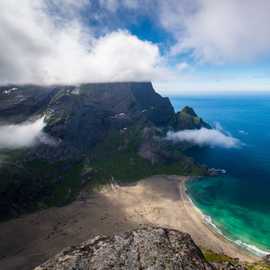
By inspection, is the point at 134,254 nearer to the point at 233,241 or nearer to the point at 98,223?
the point at 233,241

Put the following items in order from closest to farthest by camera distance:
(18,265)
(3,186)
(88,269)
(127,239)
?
(88,269) < (127,239) < (18,265) < (3,186)

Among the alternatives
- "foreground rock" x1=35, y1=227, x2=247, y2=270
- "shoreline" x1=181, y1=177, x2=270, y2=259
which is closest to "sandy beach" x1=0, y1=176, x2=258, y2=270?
"shoreline" x1=181, y1=177, x2=270, y2=259

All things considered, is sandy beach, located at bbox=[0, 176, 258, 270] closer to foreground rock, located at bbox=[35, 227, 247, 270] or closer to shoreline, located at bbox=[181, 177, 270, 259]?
shoreline, located at bbox=[181, 177, 270, 259]

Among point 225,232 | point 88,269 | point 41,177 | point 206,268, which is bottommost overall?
point 225,232

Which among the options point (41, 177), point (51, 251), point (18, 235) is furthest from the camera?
point (41, 177)

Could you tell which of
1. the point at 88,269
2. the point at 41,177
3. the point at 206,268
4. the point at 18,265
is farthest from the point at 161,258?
the point at 41,177

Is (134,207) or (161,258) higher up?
(161,258)

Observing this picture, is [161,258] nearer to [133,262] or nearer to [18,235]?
[133,262]
